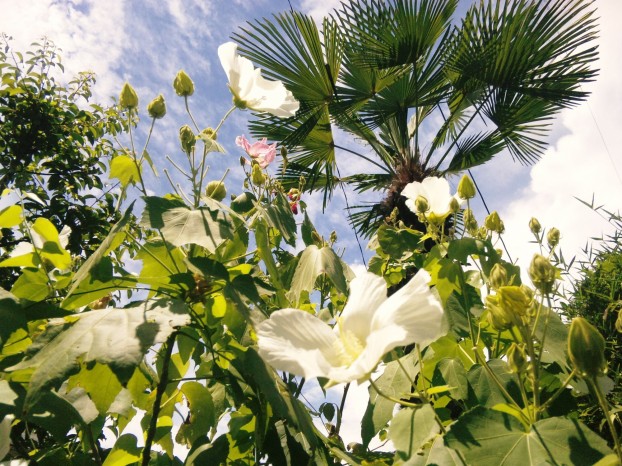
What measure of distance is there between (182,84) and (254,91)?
15cm

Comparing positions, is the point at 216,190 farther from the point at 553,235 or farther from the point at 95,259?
the point at 553,235

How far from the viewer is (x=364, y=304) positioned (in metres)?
0.54

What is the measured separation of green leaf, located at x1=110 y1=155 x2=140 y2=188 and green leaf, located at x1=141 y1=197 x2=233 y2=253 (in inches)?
5.0

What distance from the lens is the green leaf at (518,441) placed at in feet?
1.69

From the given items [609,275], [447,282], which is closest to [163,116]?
[447,282]

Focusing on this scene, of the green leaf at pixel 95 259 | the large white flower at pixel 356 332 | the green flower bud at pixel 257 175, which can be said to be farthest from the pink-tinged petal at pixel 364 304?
the green flower bud at pixel 257 175

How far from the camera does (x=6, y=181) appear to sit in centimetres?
317

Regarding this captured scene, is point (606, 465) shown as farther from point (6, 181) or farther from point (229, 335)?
point (6, 181)

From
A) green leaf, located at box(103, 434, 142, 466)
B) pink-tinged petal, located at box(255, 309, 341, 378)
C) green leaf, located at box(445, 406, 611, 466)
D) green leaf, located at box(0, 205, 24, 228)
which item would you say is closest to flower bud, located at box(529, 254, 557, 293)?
green leaf, located at box(445, 406, 611, 466)

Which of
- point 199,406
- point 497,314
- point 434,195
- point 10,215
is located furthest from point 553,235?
point 10,215

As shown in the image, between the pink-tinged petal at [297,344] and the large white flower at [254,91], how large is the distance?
62cm

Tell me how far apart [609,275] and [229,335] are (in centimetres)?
116

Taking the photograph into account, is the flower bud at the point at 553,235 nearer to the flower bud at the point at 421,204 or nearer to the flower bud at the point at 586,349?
the flower bud at the point at 421,204

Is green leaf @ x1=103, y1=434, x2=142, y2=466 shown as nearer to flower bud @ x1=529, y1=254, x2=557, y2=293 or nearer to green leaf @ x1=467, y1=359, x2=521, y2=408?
green leaf @ x1=467, y1=359, x2=521, y2=408
